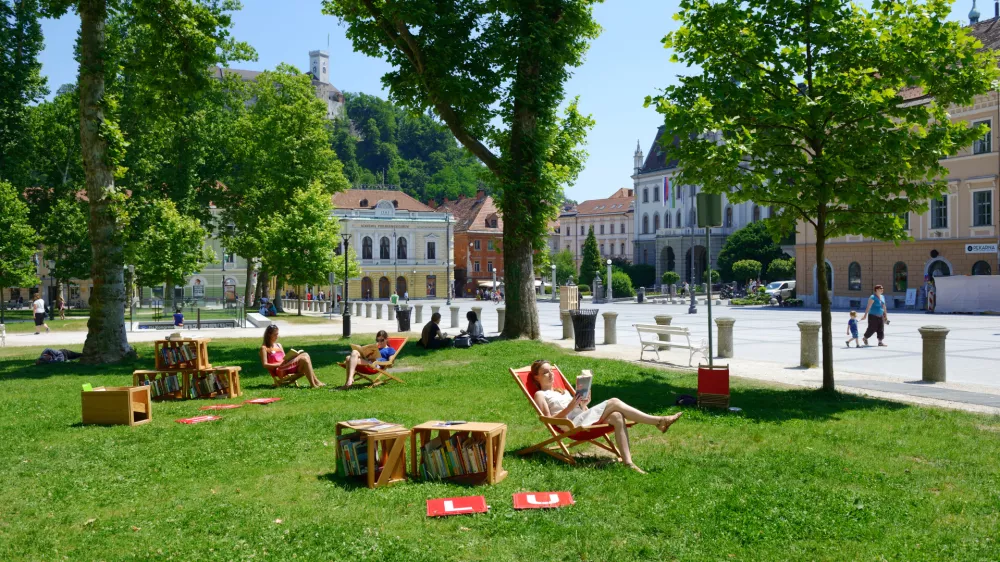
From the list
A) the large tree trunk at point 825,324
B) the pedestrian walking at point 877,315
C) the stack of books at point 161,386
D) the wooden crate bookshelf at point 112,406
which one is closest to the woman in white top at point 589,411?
the wooden crate bookshelf at point 112,406

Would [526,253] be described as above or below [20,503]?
above

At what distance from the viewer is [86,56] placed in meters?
17.2

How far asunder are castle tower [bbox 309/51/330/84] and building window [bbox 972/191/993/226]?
13757cm

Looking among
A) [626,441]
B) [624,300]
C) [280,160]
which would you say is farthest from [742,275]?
[626,441]

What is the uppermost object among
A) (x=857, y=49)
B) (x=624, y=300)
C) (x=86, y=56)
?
(x=86, y=56)

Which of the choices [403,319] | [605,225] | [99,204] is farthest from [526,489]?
[605,225]

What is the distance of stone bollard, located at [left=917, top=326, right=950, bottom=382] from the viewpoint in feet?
43.1

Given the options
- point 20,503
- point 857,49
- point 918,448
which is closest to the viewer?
point 20,503

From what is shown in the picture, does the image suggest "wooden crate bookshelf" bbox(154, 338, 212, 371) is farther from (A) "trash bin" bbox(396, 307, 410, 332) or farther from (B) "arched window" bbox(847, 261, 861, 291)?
(B) "arched window" bbox(847, 261, 861, 291)

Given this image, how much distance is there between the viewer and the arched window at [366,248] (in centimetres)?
8406

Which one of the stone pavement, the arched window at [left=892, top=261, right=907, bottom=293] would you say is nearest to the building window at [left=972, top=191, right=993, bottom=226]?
the arched window at [left=892, top=261, right=907, bottom=293]

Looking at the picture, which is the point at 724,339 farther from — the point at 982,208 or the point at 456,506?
the point at 982,208

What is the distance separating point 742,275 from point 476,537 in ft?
230

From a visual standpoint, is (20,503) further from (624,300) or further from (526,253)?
(624,300)
